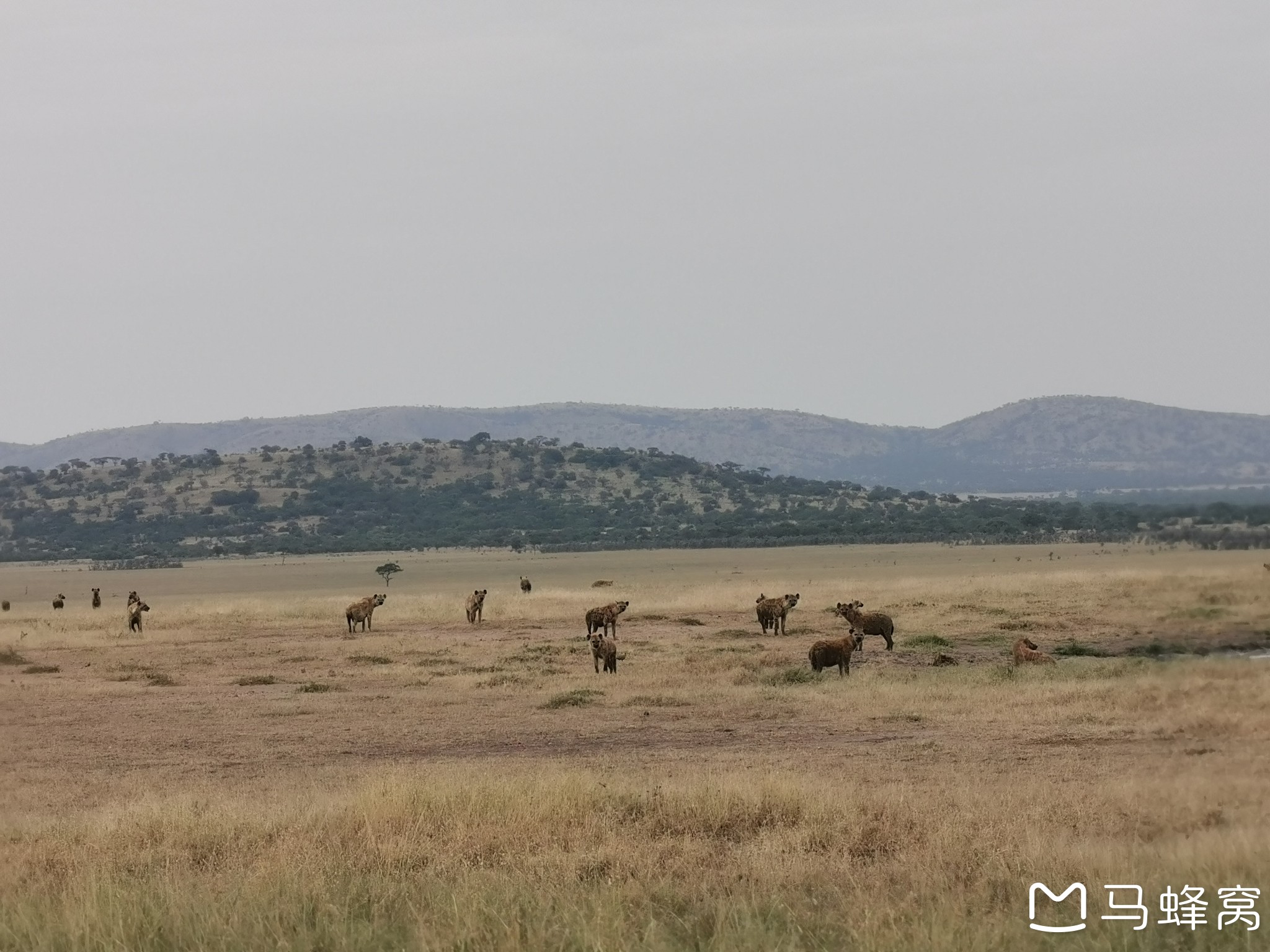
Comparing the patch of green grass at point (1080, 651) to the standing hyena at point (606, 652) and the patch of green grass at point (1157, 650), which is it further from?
the standing hyena at point (606, 652)

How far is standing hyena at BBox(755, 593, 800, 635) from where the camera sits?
3516 centimetres

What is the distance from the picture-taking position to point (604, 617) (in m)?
34.0

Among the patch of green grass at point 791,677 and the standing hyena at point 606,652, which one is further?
the standing hyena at point 606,652

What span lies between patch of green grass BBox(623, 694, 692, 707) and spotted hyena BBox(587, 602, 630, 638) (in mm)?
8671

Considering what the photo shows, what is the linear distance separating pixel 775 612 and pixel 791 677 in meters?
9.51

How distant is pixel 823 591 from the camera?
52688 mm

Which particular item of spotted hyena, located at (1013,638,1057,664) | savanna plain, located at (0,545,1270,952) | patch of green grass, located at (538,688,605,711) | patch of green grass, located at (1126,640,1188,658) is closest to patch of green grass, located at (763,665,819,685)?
savanna plain, located at (0,545,1270,952)

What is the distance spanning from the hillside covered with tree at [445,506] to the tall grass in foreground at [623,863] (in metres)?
84.5

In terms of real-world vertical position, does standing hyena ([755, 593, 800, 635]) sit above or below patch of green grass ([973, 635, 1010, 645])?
above

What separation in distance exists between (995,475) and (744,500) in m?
27.7

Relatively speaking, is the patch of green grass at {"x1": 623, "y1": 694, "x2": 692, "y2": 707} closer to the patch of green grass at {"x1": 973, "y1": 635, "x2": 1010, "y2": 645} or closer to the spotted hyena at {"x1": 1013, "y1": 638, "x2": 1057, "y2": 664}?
the spotted hyena at {"x1": 1013, "y1": 638, "x2": 1057, "y2": 664}

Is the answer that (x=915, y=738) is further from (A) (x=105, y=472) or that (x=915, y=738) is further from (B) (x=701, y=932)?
(A) (x=105, y=472)

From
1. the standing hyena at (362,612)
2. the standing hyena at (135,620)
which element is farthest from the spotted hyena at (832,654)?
the standing hyena at (135,620)

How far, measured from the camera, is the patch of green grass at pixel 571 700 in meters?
23.2
